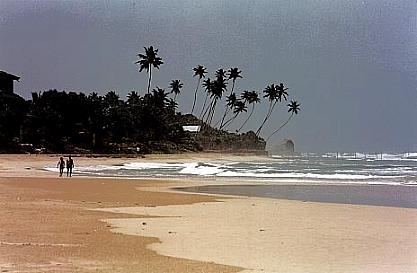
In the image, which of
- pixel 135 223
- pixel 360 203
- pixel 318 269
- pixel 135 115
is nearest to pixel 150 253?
pixel 318 269

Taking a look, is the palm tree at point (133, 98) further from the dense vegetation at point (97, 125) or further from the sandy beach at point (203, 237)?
the sandy beach at point (203, 237)

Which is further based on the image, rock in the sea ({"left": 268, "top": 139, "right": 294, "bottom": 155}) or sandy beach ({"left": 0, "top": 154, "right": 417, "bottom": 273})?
rock in the sea ({"left": 268, "top": 139, "right": 294, "bottom": 155})

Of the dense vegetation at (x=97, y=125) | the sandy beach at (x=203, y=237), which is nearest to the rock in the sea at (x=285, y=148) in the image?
the dense vegetation at (x=97, y=125)

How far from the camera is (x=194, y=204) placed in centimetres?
1722

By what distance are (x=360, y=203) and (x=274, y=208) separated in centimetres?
374

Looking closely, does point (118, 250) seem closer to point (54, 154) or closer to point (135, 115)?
point (54, 154)

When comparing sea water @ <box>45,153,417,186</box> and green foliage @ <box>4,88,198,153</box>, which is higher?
green foliage @ <box>4,88,198,153</box>

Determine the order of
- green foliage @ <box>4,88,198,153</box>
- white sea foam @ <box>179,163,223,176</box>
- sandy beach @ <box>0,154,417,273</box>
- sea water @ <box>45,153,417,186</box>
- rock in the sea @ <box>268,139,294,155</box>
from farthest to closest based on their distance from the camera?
rock in the sea @ <box>268,139,294,155</box>
green foliage @ <box>4,88,198,153</box>
white sea foam @ <box>179,163,223,176</box>
sea water @ <box>45,153,417,186</box>
sandy beach @ <box>0,154,417,273</box>

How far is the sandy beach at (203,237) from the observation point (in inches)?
311

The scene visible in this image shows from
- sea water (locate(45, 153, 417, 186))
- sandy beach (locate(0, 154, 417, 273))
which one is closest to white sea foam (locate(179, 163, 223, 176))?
sea water (locate(45, 153, 417, 186))

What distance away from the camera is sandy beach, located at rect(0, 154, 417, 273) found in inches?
311

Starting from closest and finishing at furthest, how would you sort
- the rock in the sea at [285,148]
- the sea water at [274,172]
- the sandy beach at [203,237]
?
the sandy beach at [203,237]
the sea water at [274,172]
the rock in the sea at [285,148]

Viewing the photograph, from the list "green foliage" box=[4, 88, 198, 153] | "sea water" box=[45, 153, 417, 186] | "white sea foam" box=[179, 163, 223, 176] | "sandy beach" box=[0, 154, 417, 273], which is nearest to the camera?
"sandy beach" box=[0, 154, 417, 273]

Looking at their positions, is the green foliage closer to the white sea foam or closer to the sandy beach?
the white sea foam
